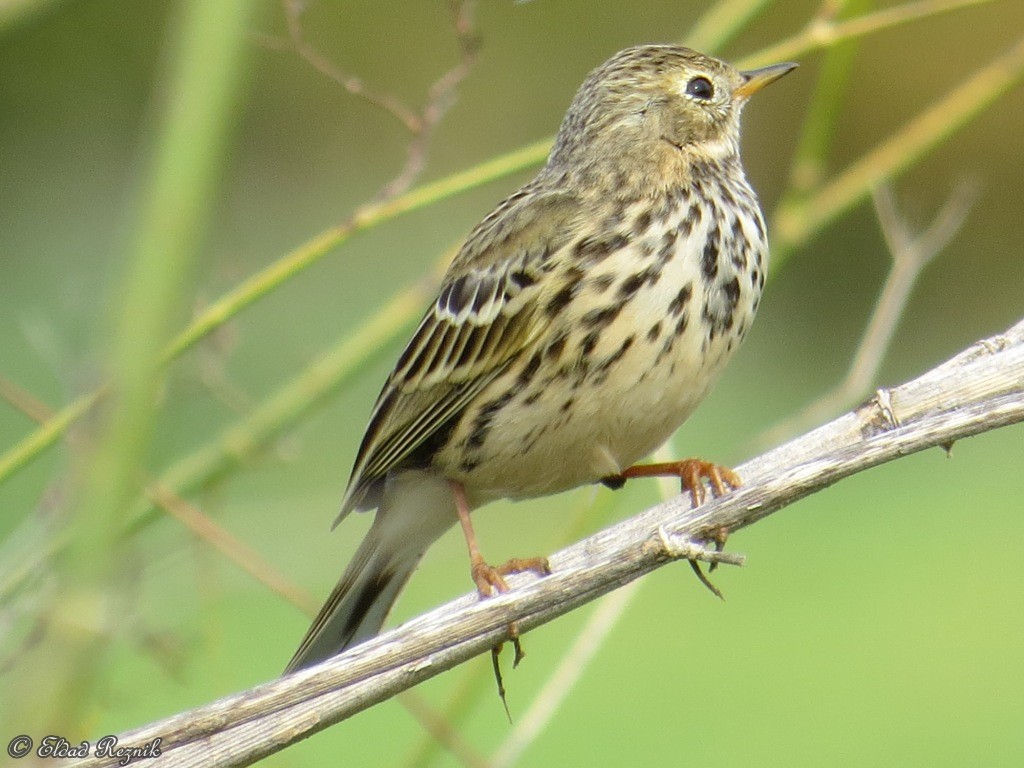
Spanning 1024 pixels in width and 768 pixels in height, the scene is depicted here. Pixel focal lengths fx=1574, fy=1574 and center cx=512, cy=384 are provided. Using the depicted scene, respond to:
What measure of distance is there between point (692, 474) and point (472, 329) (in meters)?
0.54

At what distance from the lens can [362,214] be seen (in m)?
2.48

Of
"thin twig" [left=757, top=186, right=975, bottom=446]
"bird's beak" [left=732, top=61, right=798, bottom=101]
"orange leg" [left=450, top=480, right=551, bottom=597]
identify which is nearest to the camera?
"orange leg" [left=450, top=480, right=551, bottom=597]

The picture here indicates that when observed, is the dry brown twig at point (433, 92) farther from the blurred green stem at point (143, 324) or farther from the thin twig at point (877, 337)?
the blurred green stem at point (143, 324)

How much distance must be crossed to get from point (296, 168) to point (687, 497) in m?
9.57

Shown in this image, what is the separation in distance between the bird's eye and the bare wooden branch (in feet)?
4.37

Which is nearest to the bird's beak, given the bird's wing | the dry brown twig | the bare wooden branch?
the bird's wing

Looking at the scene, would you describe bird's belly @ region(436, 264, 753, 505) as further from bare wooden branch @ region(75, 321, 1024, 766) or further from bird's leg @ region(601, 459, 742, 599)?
bare wooden branch @ region(75, 321, 1024, 766)

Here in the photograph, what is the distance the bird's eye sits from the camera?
130 inches

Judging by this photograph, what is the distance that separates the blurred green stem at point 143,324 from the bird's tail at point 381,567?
170cm

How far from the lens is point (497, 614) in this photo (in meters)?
1.98

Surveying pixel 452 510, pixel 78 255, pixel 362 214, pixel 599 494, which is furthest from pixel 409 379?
pixel 78 255

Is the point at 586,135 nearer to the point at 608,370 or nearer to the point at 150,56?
the point at 608,370

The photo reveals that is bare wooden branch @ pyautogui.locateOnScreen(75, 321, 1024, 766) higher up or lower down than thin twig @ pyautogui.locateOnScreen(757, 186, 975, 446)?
lower down

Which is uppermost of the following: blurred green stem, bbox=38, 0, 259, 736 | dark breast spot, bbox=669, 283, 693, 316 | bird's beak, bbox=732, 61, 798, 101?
bird's beak, bbox=732, 61, 798, 101
